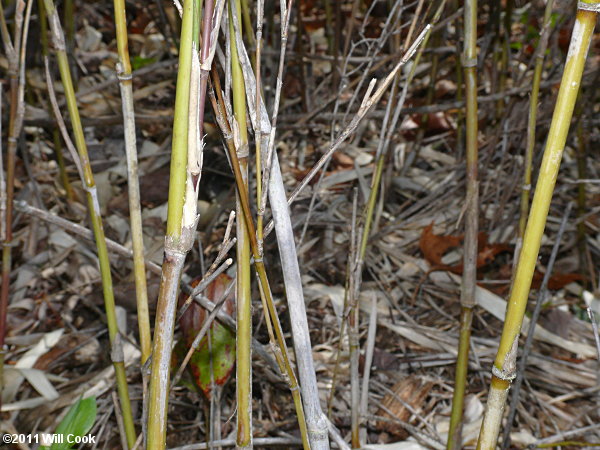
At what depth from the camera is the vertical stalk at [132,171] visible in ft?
1.93

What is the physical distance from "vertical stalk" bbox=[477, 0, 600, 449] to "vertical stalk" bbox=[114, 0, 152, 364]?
361 mm

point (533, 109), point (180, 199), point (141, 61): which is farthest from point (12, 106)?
point (141, 61)

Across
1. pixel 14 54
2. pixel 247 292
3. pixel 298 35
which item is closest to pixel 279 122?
pixel 298 35

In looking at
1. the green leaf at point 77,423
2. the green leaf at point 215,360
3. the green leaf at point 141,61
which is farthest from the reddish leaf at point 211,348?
the green leaf at point 141,61

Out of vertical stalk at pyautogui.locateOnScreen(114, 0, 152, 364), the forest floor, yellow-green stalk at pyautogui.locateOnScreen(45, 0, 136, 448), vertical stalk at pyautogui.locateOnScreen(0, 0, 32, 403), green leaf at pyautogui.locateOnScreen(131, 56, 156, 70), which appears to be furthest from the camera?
green leaf at pyautogui.locateOnScreen(131, 56, 156, 70)

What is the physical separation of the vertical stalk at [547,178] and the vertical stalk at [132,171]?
14.2 inches

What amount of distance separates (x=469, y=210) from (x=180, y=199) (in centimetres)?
45

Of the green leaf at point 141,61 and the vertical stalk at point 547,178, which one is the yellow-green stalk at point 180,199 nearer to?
the vertical stalk at point 547,178

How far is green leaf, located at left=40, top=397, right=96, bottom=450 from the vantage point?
0.76 m

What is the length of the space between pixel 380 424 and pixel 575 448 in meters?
0.32

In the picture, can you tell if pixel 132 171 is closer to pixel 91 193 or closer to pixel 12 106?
pixel 91 193

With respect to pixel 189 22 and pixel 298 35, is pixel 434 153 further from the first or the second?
pixel 189 22

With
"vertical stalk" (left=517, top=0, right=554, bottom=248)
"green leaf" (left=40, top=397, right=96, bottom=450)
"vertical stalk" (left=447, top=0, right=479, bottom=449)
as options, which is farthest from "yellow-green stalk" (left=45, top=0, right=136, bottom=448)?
"vertical stalk" (left=517, top=0, right=554, bottom=248)

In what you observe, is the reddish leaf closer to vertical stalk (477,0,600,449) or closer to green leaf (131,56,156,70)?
vertical stalk (477,0,600,449)
